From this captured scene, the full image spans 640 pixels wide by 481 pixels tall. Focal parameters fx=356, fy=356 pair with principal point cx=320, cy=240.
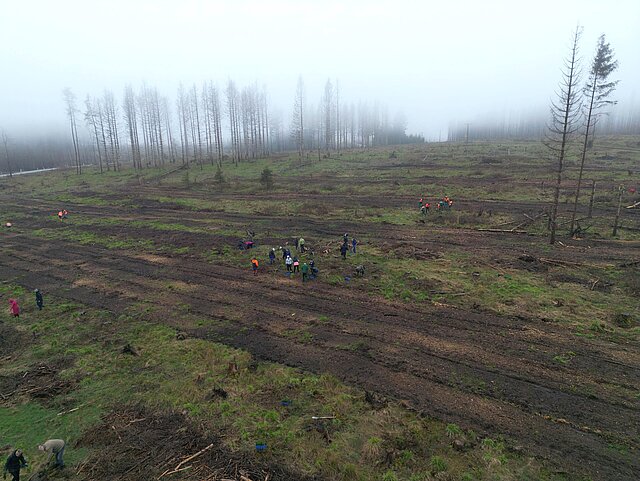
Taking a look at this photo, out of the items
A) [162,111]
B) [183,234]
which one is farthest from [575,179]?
[162,111]

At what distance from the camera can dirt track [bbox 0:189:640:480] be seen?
10.1 meters

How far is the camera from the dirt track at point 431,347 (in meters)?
10.1

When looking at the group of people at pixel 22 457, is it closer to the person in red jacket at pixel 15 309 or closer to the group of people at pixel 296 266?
the person in red jacket at pixel 15 309

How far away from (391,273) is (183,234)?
64.3ft

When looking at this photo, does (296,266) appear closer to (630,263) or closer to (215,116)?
(630,263)

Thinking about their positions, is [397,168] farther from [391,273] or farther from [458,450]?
[458,450]

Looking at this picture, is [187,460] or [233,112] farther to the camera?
[233,112]

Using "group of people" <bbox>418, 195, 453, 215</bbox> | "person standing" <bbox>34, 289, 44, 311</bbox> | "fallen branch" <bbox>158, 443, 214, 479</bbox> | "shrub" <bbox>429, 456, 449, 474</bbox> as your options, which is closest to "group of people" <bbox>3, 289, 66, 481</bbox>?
"fallen branch" <bbox>158, 443, 214, 479</bbox>

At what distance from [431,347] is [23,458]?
1293cm

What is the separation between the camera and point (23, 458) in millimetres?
9031

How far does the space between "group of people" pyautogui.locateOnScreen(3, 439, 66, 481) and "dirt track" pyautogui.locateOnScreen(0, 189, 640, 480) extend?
21.2 feet

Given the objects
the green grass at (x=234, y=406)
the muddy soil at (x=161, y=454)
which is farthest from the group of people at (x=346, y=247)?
the muddy soil at (x=161, y=454)

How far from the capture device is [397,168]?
63.7 metres

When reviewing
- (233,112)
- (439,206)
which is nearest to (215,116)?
(233,112)
